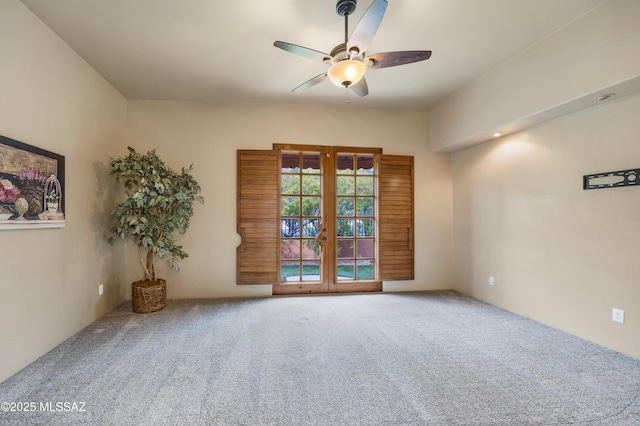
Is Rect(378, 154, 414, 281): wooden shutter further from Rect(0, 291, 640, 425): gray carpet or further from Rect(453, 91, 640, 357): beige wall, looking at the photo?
Rect(0, 291, 640, 425): gray carpet

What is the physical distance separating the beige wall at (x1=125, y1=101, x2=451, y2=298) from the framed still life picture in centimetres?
148

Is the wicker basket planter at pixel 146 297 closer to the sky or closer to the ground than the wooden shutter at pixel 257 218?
closer to the ground

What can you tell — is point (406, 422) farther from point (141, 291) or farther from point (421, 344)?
point (141, 291)

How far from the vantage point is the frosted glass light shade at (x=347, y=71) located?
208 centimetres

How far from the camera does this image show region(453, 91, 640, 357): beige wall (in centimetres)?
246

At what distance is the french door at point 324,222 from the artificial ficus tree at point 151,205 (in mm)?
1360

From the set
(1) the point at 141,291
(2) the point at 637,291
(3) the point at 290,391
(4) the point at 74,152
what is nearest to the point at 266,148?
(4) the point at 74,152

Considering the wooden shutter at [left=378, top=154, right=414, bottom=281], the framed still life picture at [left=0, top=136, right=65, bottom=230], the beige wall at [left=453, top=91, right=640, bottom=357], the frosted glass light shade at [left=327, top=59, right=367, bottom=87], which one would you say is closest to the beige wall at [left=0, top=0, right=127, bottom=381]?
the framed still life picture at [left=0, top=136, right=65, bottom=230]

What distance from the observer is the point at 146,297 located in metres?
3.44

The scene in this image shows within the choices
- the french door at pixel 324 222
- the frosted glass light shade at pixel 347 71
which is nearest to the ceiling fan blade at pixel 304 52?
the frosted glass light shade at pixel 347 71

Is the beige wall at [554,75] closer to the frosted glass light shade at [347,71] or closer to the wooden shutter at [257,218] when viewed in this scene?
the frosted glass light shade at [347,71]

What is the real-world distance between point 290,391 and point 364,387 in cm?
53

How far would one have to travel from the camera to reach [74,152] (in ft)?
9.49

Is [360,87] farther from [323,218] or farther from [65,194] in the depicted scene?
[65,194]
